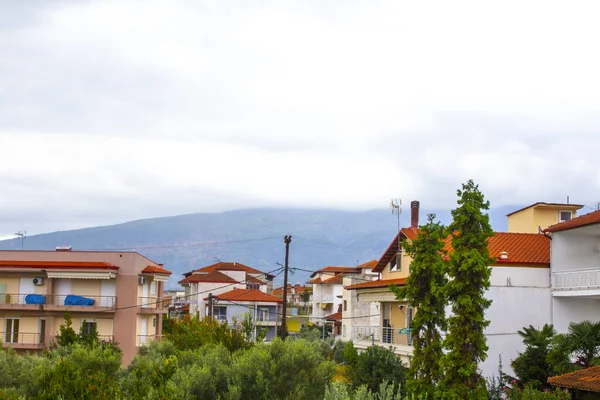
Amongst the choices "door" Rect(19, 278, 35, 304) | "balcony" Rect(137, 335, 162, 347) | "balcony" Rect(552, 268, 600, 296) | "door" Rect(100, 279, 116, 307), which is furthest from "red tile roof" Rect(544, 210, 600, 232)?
"door" Rect(19, 278, 35, 304)

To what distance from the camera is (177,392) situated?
20.1 meters

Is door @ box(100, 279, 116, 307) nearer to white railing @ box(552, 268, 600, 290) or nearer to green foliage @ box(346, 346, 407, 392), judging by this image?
green foliage @ box(346, 346, 407, 392)

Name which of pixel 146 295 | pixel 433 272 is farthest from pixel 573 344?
pixel 146 295

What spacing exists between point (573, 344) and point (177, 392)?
52.0 ft

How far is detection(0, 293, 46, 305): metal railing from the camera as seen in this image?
53.1 m

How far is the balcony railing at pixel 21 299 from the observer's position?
53062 millimetres

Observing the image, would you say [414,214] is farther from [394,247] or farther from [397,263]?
[397,263]

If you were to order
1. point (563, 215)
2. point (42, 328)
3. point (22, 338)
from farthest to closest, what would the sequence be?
point (42, 328) < point (22, 338) < point (563, 215)

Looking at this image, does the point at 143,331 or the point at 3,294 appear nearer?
the point at 3,294

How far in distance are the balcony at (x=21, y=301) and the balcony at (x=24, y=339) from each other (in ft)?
5.97

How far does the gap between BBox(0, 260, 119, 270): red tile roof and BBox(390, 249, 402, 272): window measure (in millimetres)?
18819

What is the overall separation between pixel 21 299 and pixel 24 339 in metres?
2.60

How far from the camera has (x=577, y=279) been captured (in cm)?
3594

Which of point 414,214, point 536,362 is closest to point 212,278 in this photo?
point 414,214
